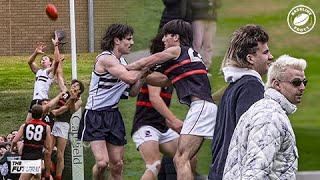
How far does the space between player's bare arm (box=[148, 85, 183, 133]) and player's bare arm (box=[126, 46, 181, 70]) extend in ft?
1.11

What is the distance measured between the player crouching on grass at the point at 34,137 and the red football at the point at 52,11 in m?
0.75

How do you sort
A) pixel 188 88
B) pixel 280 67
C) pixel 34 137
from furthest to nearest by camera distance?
1. pixel 34 137
2. pixel 188 88
3. pixel 280 67

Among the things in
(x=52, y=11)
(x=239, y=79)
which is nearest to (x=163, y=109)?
(x=52, y=11)

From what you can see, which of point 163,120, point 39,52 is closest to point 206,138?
point 163,120

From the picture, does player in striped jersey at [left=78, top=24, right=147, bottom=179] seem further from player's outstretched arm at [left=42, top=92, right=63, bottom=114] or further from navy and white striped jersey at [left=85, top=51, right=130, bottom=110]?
player's outstretched arm at [left=42, top=92, right=63, bottom=114]

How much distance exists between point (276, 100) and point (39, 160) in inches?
152

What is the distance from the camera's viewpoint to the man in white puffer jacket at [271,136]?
176 inches

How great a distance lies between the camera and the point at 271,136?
14.7 ft

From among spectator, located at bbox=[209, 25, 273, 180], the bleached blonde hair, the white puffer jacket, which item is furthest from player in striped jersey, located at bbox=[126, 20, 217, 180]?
the white puffer jacket

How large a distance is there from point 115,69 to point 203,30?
82cm

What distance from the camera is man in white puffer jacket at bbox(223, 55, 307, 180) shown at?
446cm

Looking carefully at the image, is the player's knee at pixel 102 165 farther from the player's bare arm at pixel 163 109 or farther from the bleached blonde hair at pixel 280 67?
the bleached blonde hair at pixel 280 67

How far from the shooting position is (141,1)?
7.94 metres

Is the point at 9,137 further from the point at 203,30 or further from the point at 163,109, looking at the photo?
the point at 203,30
